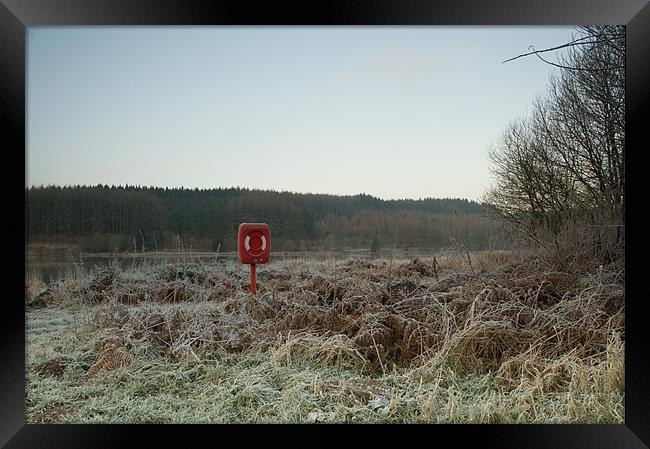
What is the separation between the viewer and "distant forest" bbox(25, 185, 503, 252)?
3246 mm

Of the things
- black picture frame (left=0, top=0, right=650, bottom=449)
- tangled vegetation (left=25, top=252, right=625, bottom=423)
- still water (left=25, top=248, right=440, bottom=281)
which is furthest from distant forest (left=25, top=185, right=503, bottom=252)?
black picture frame (left=0, top=0, right=650, bottom=449)

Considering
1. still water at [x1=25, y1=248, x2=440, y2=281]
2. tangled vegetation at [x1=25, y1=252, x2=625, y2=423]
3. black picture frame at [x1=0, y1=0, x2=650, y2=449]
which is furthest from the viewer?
still water at [x1=25, y1=248, x2=440, y2=281]

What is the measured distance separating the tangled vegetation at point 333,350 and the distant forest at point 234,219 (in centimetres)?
36

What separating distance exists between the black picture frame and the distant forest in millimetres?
1230

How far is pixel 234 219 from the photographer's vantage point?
143 inches

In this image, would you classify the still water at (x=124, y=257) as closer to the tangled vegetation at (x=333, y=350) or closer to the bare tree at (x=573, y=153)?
the tangled vegetation at (x=333, y=350)

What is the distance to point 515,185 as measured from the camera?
390 cm

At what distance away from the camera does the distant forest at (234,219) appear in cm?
325

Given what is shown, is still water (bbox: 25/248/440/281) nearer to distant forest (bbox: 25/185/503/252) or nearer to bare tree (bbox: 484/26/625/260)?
distant forest (bbox: 25/185/503/252)
